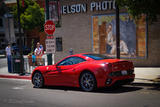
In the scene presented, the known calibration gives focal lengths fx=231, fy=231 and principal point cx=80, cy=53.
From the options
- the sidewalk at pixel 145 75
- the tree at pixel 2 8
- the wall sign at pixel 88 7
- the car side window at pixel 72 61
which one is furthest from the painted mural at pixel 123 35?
the tree at pixel 2 8

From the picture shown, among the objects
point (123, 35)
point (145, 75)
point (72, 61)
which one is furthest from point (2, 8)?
point (72, 61)

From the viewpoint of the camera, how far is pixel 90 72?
7.90m

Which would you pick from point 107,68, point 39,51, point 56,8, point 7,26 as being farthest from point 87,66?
point 7,26

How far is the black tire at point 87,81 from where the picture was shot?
789 centimetres

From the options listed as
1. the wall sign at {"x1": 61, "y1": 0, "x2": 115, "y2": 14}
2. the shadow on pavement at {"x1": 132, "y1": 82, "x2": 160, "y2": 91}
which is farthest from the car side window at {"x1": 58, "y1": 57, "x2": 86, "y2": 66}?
the wall sign at {"x1": 61, "y1": 0, "x2": 115, "y2": 14}

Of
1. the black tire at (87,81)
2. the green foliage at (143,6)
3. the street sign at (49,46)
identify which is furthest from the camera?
the street sign at (49,46)

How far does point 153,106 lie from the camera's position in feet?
Result: 19.4

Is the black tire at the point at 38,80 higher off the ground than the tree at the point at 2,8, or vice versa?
the tree at the point at 2,8

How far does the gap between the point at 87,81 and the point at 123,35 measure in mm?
7752

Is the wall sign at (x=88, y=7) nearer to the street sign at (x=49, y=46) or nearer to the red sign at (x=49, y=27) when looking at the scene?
the red sign at (x=49, y=27)

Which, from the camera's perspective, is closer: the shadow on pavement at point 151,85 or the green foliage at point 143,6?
the shadow on pavement at point 151,85

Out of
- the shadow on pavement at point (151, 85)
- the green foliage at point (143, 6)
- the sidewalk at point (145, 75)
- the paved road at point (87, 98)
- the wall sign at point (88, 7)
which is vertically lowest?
the paved road at point (87, 98)

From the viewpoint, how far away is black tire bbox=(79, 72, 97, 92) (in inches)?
311

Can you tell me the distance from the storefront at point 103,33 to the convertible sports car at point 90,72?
656cm
